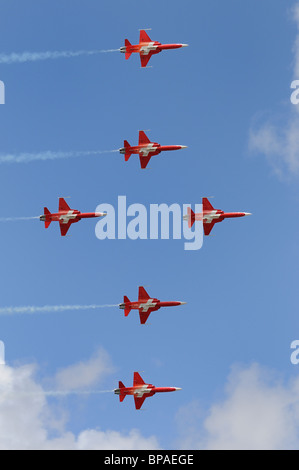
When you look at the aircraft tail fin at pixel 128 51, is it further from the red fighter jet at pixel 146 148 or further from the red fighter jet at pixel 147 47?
the red fighter jet at pixel 146 148

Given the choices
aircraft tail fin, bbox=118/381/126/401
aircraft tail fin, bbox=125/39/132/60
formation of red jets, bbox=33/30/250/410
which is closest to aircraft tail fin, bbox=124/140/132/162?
formation of red jets, bbox=33/30/250/410

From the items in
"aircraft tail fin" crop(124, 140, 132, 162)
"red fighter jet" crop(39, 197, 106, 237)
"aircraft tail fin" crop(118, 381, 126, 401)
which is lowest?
"aircraft tail fin" crop(118, 381, 126, 401)

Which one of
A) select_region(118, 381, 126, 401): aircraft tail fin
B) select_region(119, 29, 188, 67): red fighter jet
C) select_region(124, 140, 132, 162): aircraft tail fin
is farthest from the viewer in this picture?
select_region(124, 140, 132, 162): aircraft tail fin

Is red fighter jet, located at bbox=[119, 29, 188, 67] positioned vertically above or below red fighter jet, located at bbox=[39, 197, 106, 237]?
above

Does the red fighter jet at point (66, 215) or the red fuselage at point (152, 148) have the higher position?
the red fuselage at point (152, 148)

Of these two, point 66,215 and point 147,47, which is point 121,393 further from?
point 147,47

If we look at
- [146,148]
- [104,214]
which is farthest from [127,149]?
[104,214]

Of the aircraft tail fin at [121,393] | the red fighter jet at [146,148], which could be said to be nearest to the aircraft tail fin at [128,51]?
the red fighter jet at [146,148]

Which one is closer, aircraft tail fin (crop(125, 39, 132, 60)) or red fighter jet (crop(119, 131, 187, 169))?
aircraft tail fin (crop(125, 39, 132, 60))

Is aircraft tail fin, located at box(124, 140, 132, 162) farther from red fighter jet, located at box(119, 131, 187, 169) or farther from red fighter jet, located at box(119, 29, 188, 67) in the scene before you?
red fighter jet, located at box(119, 29, 188, 67)
